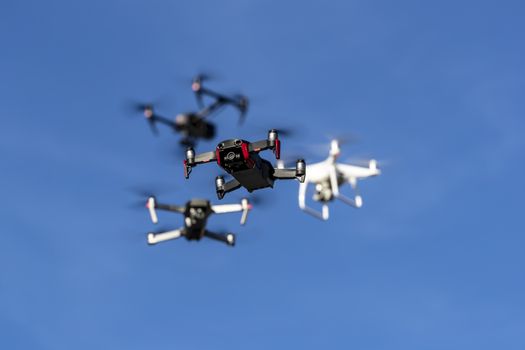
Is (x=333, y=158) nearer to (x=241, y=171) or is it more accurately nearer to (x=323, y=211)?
(x=323, y=211)

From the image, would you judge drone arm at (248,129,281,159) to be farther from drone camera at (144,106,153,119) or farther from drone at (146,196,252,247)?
drone camera at (144,106,153,119)

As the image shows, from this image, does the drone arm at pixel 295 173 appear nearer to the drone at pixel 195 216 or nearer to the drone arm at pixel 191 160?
the drone arm at pixel 191 160

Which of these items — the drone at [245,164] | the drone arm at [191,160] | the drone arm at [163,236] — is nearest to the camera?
the drone at [245,164]

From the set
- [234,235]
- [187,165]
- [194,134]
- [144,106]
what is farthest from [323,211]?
[187,165]

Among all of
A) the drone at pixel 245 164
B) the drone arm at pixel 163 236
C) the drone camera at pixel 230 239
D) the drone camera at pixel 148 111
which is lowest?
the drone at pixel 245 164

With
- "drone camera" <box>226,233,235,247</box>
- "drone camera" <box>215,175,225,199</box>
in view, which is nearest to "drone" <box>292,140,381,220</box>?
"drone camera" <box>226,233,235,247</box>

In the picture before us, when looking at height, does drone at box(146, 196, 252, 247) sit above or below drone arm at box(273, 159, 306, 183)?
above

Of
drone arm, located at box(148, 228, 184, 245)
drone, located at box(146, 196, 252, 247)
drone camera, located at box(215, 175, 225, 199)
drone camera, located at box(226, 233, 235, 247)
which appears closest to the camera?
drone camera, located at box(215, 175, 225, 199)

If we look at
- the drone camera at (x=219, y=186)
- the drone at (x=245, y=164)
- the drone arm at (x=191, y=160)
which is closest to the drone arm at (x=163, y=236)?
the drone camera at (x=219, y=186)
